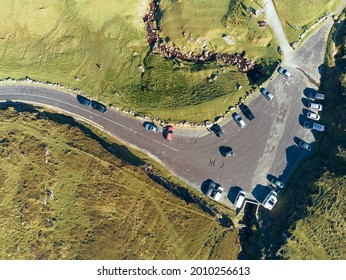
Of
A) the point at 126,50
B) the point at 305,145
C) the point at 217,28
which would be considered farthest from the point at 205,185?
the point at 126,50

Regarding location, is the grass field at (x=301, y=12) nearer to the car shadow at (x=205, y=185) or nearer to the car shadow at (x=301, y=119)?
the car shadow at (x=301, y=119)

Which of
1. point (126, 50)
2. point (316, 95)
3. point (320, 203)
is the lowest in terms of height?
point (320, 203)

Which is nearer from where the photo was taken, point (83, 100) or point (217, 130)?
point (217, 130)

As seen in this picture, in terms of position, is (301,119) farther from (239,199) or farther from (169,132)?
(169,132)

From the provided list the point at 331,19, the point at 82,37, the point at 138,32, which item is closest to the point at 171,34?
the point at 138,32

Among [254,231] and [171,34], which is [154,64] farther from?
[254,231]

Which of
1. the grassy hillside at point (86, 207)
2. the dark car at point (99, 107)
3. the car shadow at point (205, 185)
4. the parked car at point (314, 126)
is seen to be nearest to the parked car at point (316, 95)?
Answer: the parked car at point (314, 126)
